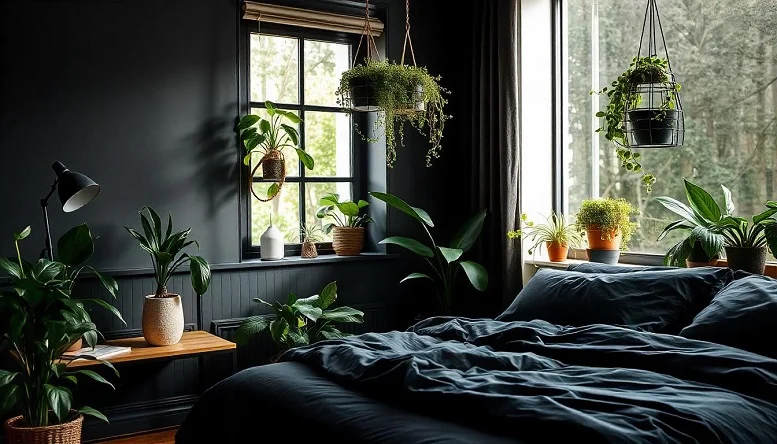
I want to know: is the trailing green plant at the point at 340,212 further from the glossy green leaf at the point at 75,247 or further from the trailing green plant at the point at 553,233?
the glossy green leaf at the point at 75,247

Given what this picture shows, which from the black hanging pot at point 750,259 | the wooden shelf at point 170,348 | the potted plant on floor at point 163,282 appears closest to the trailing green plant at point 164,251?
the potted plant on floor at point 163,282

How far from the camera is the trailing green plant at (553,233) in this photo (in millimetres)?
4664

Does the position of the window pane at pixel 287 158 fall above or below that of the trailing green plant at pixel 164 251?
above

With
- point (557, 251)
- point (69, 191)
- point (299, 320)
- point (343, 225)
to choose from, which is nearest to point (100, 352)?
point (69, 191)

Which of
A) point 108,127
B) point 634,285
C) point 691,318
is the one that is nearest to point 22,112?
point 108,127

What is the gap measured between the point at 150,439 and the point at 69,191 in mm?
1341

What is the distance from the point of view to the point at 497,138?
4902 millimetres

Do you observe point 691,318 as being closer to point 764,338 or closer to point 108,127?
point 764,338

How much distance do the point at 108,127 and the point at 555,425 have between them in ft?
9.63

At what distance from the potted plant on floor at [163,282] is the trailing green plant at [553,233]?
1829mm

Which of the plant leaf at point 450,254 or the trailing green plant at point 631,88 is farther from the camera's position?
the plant leaf at point 450,254

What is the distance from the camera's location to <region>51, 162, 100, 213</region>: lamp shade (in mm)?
3533

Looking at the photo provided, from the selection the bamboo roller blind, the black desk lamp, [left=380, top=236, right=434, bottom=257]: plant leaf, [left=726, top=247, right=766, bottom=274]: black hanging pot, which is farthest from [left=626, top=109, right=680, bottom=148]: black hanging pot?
the black desk lamp

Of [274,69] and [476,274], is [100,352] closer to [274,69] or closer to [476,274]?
[274,69]
